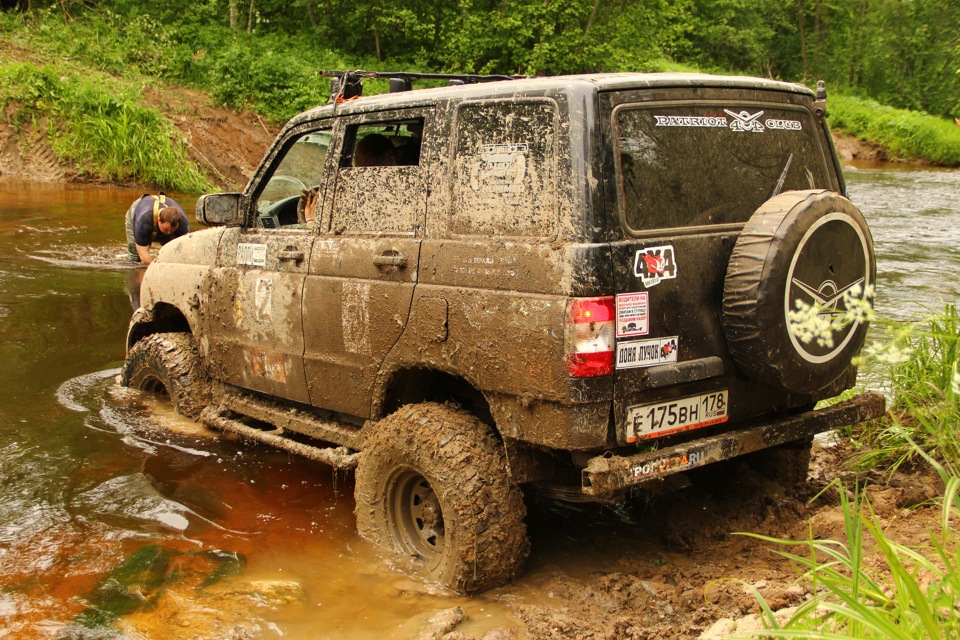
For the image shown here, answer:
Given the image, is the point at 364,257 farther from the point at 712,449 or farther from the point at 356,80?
the point at 712,449

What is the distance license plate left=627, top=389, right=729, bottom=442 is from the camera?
3537mm

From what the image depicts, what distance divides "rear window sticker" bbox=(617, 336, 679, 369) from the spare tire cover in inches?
10.0

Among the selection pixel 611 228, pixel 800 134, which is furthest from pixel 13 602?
pixel 800 134

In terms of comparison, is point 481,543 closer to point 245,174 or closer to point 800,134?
point 800,134

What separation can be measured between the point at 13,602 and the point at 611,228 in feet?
9.67

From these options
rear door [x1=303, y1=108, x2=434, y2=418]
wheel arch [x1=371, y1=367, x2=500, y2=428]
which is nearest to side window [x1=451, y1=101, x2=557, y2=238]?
rear door [x1=303, y1=108, x2=434, y2=418]

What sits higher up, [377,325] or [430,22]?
[430,22]

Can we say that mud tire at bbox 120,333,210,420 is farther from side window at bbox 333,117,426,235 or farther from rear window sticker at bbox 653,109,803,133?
rear window sticker at bbox 653,109,803,133

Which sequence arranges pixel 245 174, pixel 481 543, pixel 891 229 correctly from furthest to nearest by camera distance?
1. pixel 245 174
2. pixel 891 229
3. pixel 481 543

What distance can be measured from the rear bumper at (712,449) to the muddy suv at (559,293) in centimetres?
1

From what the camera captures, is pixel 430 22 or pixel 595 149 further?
pixel 430 22

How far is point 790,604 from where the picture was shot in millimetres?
3242

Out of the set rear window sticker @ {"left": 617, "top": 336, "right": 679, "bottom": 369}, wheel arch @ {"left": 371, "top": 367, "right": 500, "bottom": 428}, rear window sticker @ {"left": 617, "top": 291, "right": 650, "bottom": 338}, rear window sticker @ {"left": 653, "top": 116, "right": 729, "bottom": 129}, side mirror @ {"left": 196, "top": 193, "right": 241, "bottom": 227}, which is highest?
rear window sticker @ {"left": 653, "top": 116, "right": 729, "bottom": 129}

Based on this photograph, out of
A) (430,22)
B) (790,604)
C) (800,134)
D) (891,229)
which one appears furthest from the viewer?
(430,22)
